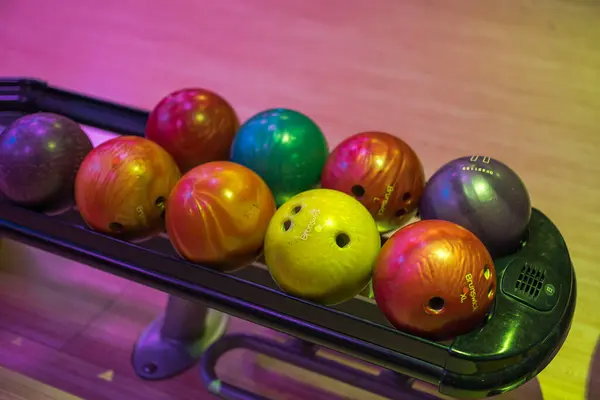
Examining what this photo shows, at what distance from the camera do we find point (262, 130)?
4.09ft

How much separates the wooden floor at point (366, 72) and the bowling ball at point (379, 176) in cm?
57

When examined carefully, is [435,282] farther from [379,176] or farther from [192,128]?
[192,128]

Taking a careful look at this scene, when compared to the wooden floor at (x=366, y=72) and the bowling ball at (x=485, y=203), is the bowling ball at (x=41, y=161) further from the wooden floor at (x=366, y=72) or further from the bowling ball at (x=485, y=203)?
the bowling ball at (x=485, y=203)

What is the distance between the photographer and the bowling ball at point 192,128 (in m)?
1.28

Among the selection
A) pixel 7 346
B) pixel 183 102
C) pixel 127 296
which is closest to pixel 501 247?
pixel 183 102

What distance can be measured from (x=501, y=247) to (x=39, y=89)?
1.03 metres

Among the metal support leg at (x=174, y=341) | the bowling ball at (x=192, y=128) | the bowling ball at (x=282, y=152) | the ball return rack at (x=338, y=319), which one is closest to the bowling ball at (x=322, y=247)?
the ball return rack at (x=338, y=319)

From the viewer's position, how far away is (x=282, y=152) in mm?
1228

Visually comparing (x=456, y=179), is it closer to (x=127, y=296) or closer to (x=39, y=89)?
(x=127, y=296)

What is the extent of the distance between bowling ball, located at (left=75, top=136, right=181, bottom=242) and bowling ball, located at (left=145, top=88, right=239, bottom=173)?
9cm

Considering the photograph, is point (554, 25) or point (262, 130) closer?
point (262, 130)

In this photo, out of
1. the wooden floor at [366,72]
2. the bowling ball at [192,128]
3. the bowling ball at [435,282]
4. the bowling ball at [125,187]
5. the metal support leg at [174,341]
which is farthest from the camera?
the wooden floor at [366,72]

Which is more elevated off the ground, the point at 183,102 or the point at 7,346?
the point at 183,102

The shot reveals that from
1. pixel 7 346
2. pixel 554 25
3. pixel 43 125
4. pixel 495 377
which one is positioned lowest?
pixel 7 346
